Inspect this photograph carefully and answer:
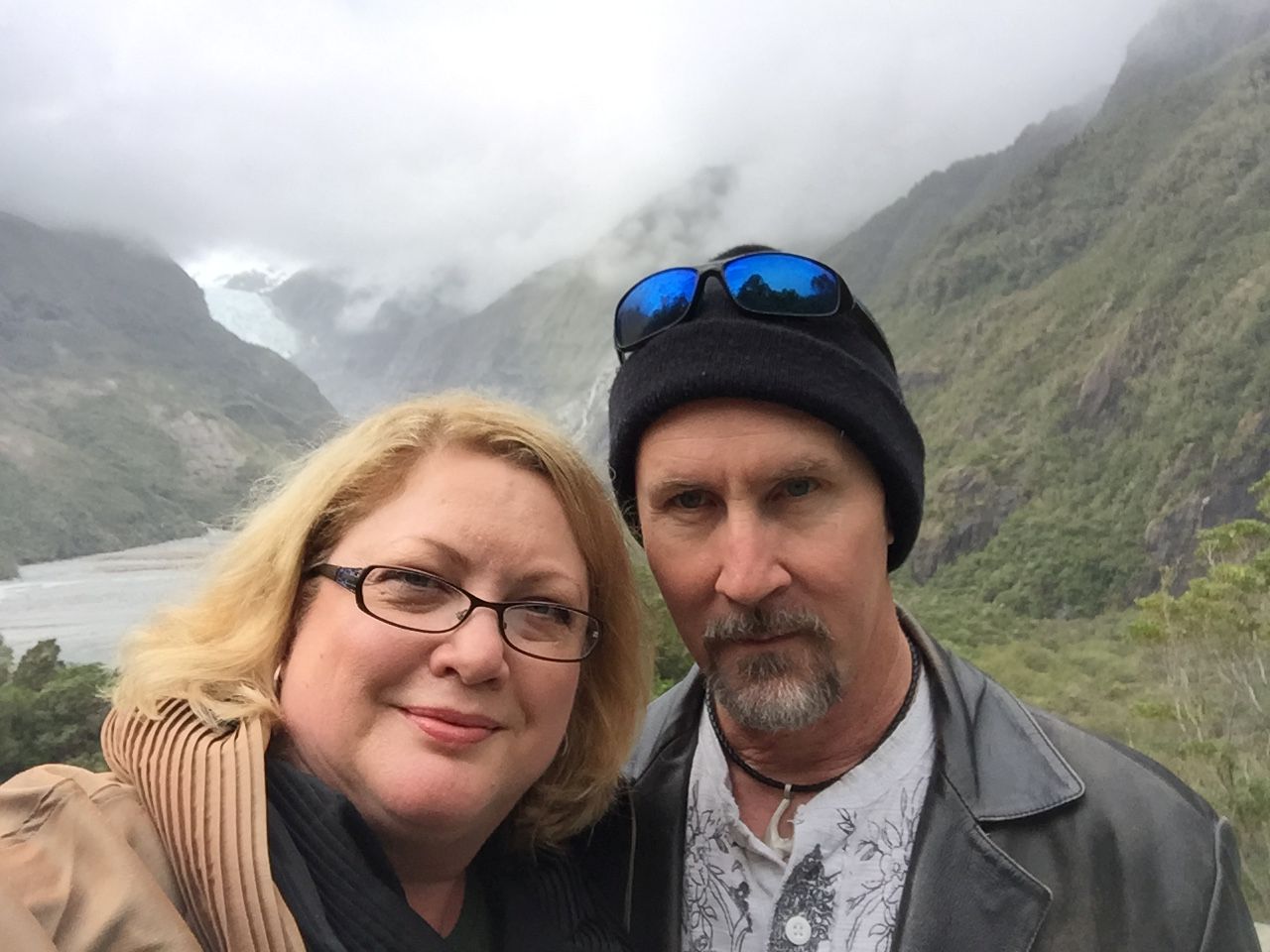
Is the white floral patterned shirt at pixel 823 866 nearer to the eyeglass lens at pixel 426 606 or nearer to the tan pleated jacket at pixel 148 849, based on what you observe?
the eyeglass lens at pixel 426 606

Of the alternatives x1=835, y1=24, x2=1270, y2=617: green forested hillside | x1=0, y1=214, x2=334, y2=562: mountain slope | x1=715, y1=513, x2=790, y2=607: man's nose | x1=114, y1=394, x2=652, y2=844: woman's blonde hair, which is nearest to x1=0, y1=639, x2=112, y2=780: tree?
x1=0, y1=214, x2=334, y2=562: mountain slope

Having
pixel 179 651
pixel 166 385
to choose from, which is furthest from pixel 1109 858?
pixel 166 385

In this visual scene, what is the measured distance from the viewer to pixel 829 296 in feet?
5.04

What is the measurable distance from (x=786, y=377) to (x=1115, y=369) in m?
22.6

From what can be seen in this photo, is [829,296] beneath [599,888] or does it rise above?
above

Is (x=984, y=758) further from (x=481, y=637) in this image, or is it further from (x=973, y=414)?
(x=973, y=414)

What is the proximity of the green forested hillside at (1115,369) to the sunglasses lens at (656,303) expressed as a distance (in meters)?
14.4

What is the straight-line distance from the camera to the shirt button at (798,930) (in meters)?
1.28

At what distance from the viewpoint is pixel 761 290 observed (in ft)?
5.03

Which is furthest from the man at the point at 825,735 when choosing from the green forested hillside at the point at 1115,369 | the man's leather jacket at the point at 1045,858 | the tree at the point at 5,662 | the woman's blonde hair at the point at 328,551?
the green forested hillside at the point at 1115,369

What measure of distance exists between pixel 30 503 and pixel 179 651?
16073 millimetres

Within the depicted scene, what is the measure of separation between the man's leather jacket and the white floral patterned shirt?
3 cm

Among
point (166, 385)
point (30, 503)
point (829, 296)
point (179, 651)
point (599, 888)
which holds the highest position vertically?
point (166, 385)

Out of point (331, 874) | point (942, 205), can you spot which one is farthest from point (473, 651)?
point (942, 205)
